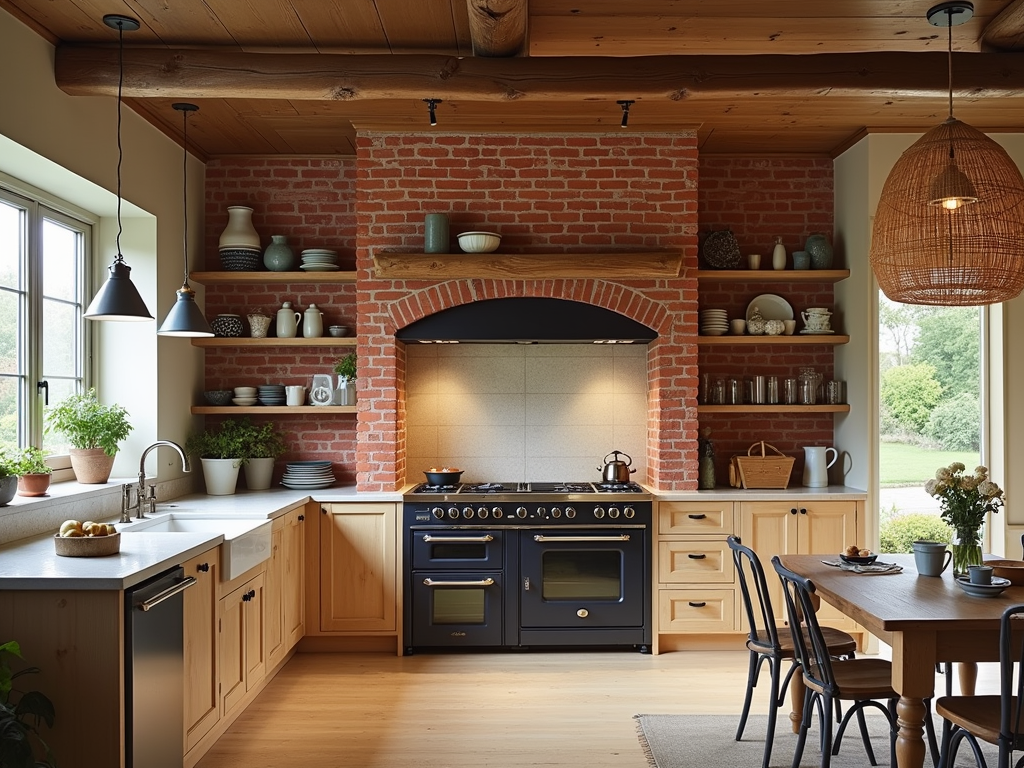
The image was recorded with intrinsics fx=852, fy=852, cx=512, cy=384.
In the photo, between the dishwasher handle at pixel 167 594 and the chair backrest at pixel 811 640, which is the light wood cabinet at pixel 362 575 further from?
the chair backrest at pixel 811 640

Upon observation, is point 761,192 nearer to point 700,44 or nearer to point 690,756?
point 700,44

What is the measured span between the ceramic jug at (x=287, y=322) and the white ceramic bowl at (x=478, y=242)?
123 centimetres

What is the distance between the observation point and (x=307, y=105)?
4559mm

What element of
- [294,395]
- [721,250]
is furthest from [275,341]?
[721,250]

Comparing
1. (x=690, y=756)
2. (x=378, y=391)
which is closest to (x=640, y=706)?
(x=690, y=756)

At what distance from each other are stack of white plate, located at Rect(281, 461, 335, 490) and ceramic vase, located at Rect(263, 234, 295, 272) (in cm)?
123

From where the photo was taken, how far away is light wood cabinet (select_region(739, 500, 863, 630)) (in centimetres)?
499

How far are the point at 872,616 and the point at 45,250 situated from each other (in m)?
4.03

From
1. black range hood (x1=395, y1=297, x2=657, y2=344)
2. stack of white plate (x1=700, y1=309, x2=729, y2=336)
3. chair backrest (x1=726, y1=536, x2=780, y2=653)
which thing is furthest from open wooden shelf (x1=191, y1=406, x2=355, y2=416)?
chair backrest (x1=726, y1=536, x2=780, y2=653)

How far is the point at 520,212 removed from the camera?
5.08 metres

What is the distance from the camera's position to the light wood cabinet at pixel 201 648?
3.23 m

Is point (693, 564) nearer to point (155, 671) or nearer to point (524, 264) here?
point (524, 264)

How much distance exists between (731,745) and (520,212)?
10.1ft

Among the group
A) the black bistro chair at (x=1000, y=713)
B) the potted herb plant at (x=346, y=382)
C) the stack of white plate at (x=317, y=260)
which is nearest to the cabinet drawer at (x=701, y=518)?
the black bistro chair at (x=1000, y=713)
